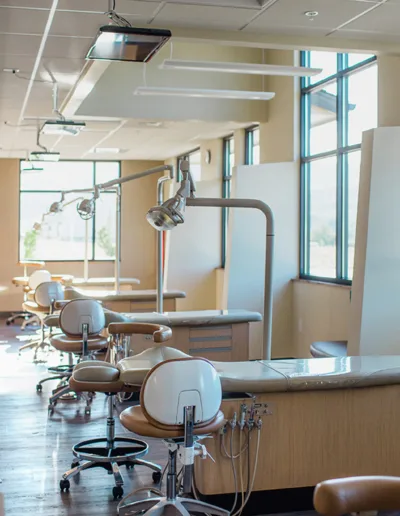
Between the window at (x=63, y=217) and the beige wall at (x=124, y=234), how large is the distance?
170 mm

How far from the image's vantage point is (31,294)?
1002 centimetres

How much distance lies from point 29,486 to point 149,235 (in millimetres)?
10773

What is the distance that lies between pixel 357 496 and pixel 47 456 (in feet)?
11.6

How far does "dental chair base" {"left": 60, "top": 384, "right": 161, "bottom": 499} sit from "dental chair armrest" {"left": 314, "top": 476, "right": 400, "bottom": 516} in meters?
2.48

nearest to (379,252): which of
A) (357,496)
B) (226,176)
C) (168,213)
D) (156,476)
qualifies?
(168,213)

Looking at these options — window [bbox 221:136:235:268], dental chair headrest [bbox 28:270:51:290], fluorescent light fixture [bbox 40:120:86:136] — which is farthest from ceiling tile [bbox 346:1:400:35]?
dental chair headrest [bbox 28:270:51:290]

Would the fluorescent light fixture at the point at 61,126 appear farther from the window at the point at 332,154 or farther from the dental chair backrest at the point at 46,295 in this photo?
the window at the point at 332,154

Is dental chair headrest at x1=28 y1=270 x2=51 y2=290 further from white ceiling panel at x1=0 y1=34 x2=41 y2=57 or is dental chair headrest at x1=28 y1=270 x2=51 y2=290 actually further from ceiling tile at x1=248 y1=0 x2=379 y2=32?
ceiling tile at x1=248 y1=0 x2=379 y2=32

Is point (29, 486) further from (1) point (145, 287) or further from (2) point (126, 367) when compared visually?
(1) point (145, 287)

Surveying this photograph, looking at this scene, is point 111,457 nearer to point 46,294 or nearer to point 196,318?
point 196,318

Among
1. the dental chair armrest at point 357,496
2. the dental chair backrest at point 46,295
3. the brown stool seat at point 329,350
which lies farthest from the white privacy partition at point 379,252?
the dental chair backrest at point 46,295

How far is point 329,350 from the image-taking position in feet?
19.6

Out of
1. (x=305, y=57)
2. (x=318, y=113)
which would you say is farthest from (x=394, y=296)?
(x=305, y=57)

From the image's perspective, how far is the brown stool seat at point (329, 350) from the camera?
581cm
